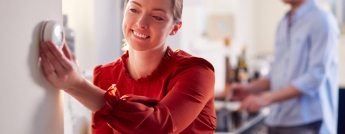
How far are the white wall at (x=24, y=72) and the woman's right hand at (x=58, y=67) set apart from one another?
0.04 ft

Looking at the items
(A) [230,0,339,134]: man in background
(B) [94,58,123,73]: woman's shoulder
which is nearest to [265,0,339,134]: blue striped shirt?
(A) [230,0,339,134]: man in background

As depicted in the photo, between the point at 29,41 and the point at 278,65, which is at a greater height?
the point at 29,41

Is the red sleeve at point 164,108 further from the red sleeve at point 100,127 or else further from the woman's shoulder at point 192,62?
the red sleeve at point 100,127

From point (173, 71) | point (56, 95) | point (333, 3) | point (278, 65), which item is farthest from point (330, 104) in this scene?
point (333, 3)

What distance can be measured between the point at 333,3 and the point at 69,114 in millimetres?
5179

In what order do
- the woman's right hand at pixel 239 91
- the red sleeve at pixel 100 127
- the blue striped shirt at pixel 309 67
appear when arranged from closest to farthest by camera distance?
the red sleeve at pixel 100 127, the blue striped shirt at pixel 309 67, the woman's right hand at pixel 239 91

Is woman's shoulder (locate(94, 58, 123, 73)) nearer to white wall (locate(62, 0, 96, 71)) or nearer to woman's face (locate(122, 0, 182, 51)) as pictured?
woman's face (locate(122, 0, 182, 51))

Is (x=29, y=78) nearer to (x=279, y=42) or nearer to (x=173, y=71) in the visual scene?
(x=173, y=71)

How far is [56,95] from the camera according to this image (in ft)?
2.45

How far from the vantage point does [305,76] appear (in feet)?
7.17

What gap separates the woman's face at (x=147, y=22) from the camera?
76cm

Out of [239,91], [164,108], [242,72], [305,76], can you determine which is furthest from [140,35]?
[242,72]

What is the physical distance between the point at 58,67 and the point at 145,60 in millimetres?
190

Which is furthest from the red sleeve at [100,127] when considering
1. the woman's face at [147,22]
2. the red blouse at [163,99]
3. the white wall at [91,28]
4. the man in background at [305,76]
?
the man in background at [305,76]
